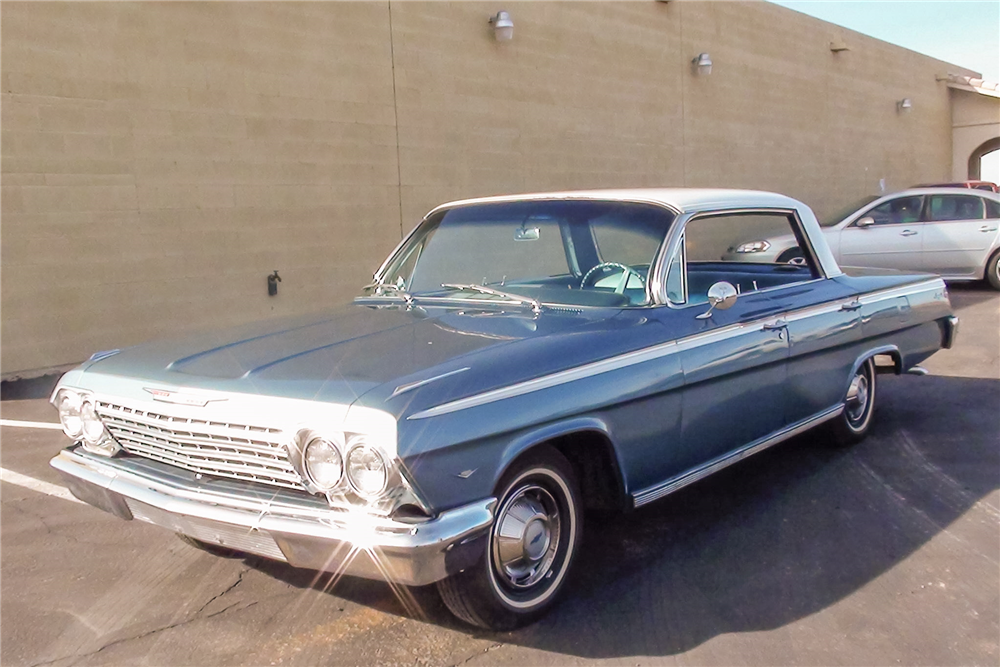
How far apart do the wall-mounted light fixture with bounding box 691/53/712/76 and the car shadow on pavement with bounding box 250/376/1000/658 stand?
11616 mm

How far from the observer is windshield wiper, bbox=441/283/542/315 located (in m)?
3.93

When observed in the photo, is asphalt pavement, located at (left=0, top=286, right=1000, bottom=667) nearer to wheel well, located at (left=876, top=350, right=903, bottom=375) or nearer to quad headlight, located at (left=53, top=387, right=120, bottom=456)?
quad headlight, located at (left=53, top=387, right=120, bottom=456)

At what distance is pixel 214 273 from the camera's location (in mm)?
9297

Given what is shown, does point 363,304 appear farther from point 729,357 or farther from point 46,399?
point 46,399

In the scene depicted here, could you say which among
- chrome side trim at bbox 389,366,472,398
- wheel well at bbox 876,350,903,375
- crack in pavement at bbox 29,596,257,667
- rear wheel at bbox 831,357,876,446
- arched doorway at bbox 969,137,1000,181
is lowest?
crack in pavement at bbox 29,596,257,667

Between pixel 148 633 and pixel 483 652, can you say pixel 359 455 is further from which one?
pixel 148 633

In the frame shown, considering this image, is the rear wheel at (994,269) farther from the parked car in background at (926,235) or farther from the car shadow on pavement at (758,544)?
the car shadow on pavement at (758,544)

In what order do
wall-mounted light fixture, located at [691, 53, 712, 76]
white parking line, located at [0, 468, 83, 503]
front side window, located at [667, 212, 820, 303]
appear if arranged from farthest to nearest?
wall-mounted light fixture, located at [691, 53, 712, 76] → white parking line, located at [0, 468, 83, 503] → front side window, located at [667, 212, 820, 303]

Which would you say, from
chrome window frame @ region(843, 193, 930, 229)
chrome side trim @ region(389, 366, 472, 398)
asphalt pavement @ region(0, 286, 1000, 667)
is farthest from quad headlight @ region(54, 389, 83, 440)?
chrome window frame @ region(843, 193, 930, 229)

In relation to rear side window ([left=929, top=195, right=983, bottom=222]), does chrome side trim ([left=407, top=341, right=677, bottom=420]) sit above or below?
below

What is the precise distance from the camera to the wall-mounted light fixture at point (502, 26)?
11961 mm

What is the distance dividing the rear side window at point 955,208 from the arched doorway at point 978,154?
16.2 meters

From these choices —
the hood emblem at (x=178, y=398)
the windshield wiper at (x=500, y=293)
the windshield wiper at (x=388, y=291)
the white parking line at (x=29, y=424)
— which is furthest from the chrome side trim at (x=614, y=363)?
the white parking line at (x=29, y=424)

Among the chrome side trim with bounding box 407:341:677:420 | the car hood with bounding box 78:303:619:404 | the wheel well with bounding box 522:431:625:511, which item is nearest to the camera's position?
the chrome side trim with bounding box 407:341:677:420
